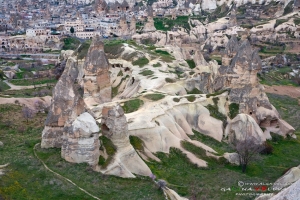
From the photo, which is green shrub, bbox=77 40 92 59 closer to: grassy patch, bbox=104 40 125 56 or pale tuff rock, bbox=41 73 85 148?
grassy patch, bbox=104 40 125 56

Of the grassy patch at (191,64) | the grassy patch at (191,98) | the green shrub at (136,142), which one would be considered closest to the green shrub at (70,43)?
the grassy patch at (191,64)

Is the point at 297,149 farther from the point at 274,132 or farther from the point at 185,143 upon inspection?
the point at 185,143

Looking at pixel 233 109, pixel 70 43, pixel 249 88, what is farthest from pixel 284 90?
pixel 70 43

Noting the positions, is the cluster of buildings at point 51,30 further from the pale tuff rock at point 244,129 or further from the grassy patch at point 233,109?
the pale tuff rock at point 244,129

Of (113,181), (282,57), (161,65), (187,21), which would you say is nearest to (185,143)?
(113,181)

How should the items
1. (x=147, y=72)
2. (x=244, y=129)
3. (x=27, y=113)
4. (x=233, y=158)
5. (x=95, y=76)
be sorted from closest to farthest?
→ 1. (x=233, y=158)
2. (x=244, y=129)
3. (x=27, y=113)
4. (x=95, y=76)
5. (x=147, y=72)

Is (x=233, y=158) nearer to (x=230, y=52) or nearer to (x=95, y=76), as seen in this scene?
(x=95, y=76)
